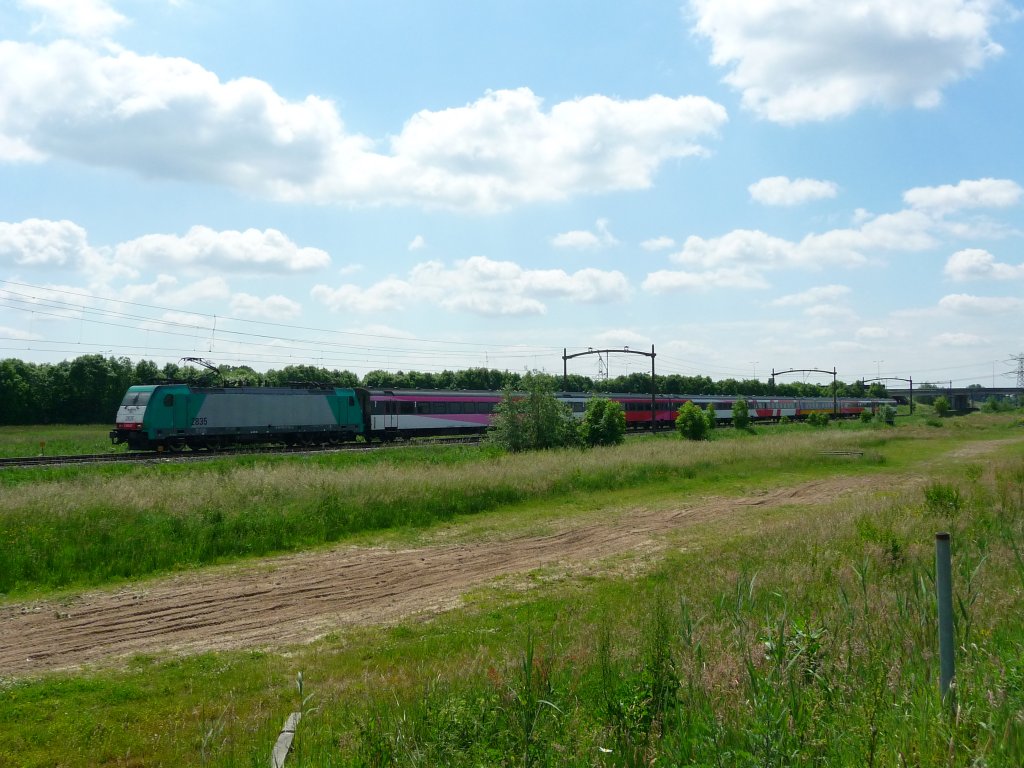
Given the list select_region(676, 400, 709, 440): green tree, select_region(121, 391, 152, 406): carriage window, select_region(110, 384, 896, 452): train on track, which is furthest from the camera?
select_region(676, 400, 709, 440): green tree

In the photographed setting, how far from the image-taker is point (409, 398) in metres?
43.4

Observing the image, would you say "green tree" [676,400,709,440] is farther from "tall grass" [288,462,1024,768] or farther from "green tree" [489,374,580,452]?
"tall grass" [288,462,1024,768]

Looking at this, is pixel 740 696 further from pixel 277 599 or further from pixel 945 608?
pixel 277 599

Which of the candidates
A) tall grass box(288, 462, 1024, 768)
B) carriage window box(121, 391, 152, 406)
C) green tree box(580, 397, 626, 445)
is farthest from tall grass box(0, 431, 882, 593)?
green tree box(580, 397, 626, 445)

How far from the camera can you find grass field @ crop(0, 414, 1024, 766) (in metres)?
4.27

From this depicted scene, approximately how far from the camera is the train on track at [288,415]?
32.2 meters

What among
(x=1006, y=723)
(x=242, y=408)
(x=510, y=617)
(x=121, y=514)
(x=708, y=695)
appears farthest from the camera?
(x=242, y=408)

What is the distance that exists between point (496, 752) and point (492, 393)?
44613mm

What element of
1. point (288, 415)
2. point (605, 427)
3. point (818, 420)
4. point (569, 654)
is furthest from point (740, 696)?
point (818, 420)

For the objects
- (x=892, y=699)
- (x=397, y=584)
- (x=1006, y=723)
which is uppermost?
(x=1006, y=723)

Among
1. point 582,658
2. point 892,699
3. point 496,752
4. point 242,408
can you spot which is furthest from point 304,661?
point 242,408

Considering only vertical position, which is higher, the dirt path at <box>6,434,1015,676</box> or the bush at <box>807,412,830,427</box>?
the bush at <box>807,412,830,427</box>

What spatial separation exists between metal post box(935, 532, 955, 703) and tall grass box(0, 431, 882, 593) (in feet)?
43.3

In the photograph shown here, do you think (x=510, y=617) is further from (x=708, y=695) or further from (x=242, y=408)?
(x=242, y=408)
